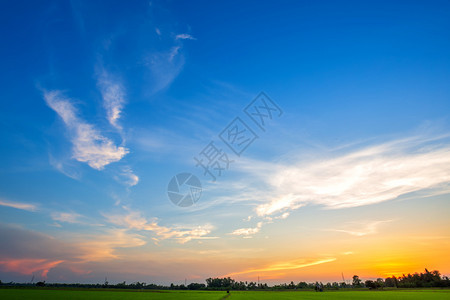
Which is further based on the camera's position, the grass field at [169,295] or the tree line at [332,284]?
the tree line at [332,284]

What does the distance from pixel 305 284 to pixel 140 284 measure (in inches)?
5001

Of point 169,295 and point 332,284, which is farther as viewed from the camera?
point 332,284

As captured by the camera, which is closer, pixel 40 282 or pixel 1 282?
pixel 40 282

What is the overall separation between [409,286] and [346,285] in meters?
71.4

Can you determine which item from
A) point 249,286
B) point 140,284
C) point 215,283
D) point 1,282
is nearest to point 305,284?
point 249,286

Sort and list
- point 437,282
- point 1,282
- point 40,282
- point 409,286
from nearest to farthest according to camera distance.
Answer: point 437,282, point 409,286, point 40,282, point 1,282

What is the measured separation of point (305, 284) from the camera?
190 metres

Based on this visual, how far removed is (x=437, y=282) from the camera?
→ 351 ft

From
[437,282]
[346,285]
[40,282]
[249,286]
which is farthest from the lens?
[249,286]

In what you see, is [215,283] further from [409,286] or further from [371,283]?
[409,286]

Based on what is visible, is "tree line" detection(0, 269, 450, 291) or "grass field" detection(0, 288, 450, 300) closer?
"grass field" detection(0, 288, 450, 300)

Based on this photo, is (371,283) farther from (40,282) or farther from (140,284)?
(40,282)

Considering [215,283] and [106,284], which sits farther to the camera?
[215,283]

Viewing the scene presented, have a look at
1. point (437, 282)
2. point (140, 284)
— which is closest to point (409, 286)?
point (437, 282)
